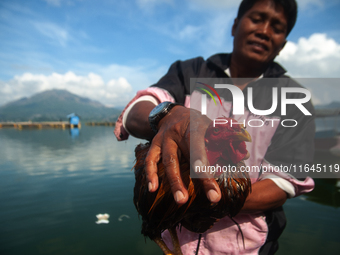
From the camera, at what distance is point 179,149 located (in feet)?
3.49

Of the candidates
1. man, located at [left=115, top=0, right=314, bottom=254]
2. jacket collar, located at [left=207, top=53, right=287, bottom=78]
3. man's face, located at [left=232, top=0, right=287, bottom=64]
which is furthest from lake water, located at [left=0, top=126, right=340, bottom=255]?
man's face, located at [left=232, top=0, right=287, bottom=64]

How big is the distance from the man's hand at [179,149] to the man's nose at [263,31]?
133 centimetres

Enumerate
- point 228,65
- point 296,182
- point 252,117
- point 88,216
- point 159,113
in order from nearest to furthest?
point 159,113 < point 296,182 < point 252,117 < point 228,65 < point 88,216

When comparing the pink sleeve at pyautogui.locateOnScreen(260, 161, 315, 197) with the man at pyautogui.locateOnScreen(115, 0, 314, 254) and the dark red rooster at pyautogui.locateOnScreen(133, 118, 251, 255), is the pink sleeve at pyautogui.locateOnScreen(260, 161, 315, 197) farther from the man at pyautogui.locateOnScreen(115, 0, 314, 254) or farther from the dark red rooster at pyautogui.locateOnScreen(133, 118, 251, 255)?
the dark red rooster at pyautogui.locateOnScreen(133, 118, 251, 255)

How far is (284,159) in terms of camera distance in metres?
1.70

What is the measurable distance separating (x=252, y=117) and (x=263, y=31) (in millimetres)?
829

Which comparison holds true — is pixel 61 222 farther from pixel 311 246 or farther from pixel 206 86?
pixel 311 246

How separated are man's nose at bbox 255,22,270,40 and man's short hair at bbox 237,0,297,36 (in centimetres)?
21

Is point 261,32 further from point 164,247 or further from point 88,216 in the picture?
point 88,216

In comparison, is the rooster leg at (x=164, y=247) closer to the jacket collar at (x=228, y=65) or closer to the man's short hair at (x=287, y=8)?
the jacket collar at (x=228, y=65)

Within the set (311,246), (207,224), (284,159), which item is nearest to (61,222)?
(207,224)

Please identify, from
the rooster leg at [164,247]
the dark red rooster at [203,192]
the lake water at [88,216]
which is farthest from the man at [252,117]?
A: the lake water at [88,216]

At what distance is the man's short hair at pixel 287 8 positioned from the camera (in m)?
1.80

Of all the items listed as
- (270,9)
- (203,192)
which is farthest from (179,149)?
(270,9)
